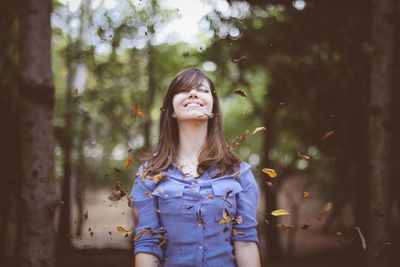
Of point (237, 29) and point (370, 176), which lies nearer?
point (370, 176)

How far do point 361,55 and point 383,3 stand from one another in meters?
1.89

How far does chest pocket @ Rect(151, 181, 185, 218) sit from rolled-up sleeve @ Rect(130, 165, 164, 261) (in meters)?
0.05

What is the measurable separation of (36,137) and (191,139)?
1.45 meters

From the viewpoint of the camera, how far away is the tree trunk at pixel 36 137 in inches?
141

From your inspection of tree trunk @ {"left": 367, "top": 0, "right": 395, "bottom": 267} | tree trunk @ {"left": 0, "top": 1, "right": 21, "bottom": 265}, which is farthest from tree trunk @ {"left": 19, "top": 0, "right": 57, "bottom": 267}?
tree trunk @ {"left": 367, "top": 0, "right": 395, "bottom": 267}

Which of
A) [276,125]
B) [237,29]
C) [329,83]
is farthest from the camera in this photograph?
[276,125]

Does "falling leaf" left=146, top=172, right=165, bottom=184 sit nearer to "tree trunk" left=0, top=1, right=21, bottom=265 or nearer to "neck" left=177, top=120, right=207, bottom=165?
"neck" left=177, top=120, right=207, bottom=165

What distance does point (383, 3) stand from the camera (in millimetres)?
4750

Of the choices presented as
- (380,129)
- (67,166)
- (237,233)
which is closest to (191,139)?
(237,233)

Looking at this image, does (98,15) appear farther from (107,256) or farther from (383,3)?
(383,3)

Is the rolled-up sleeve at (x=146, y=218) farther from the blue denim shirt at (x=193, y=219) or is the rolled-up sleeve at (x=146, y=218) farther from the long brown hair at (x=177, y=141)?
the long brown hair at (x=177, y=141)

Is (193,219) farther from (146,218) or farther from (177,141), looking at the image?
(177,141)

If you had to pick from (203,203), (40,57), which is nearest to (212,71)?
(40,57)

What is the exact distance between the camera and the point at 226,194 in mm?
2564
